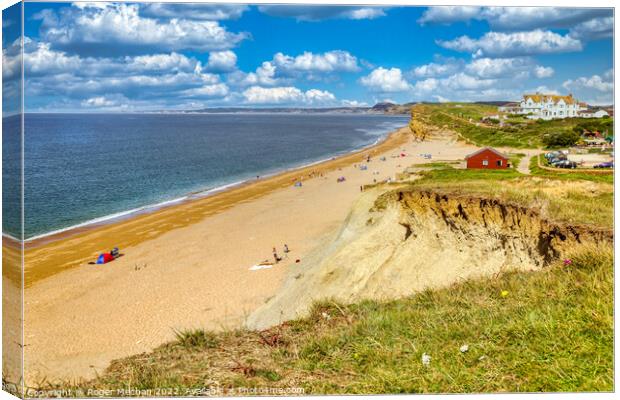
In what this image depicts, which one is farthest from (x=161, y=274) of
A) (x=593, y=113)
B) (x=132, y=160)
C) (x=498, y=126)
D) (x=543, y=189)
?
(x=132, y=160)

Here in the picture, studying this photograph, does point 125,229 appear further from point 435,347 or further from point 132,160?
point 435,347

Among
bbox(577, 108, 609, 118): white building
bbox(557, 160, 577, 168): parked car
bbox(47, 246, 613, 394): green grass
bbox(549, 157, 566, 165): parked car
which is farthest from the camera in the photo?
bbox(549, 157, 566, 165): parked car

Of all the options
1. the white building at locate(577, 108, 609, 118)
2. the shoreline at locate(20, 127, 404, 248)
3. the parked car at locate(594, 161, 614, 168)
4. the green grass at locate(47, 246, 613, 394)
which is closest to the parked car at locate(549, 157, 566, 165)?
the parked car at locate(594, 161, 614, 168)

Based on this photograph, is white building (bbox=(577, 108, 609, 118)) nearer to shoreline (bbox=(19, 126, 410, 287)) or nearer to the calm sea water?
the calm sea water

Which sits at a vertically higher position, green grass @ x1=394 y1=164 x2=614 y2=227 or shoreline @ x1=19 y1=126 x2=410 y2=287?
green grass @ x1=394 y1=164 x2=614 y2=227

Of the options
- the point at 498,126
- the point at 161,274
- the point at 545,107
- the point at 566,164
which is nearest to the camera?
the point at 545,107

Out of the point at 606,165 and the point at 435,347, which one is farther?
the point at 606,165
